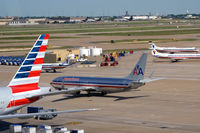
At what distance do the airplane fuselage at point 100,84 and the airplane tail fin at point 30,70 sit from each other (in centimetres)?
2296

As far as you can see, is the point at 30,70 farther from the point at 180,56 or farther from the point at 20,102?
the point at 180,56

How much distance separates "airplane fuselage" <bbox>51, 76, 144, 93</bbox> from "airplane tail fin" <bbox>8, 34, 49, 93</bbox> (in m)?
23.0

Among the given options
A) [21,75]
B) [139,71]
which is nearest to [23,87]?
[21,75]

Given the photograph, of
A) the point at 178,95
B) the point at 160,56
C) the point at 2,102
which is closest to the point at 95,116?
the point at 2,102

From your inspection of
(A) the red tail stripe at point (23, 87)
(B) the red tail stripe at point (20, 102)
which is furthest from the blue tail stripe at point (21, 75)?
(B) the red tail stripe at point (20, 102)

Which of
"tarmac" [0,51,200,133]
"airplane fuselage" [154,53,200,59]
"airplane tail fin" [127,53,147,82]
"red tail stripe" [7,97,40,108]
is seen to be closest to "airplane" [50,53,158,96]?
"airplane tail fin" [127,53,147,82]

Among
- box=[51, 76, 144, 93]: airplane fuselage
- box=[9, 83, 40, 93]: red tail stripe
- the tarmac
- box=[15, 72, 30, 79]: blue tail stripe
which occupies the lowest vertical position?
the tarmac

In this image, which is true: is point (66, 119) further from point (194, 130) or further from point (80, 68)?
point (80, 68)

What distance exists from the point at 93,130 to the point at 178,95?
26.6m

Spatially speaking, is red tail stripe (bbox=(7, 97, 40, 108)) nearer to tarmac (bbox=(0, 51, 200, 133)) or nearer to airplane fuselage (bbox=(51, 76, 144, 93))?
tarmac (bbox=(0, 51, 200, 133))

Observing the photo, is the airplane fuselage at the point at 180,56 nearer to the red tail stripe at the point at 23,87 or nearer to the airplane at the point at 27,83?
the airplane at the point at 27,83

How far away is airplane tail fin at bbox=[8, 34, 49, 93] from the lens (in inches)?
1638

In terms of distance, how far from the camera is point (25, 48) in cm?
16750

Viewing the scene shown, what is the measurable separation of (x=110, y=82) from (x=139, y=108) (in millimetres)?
9224
